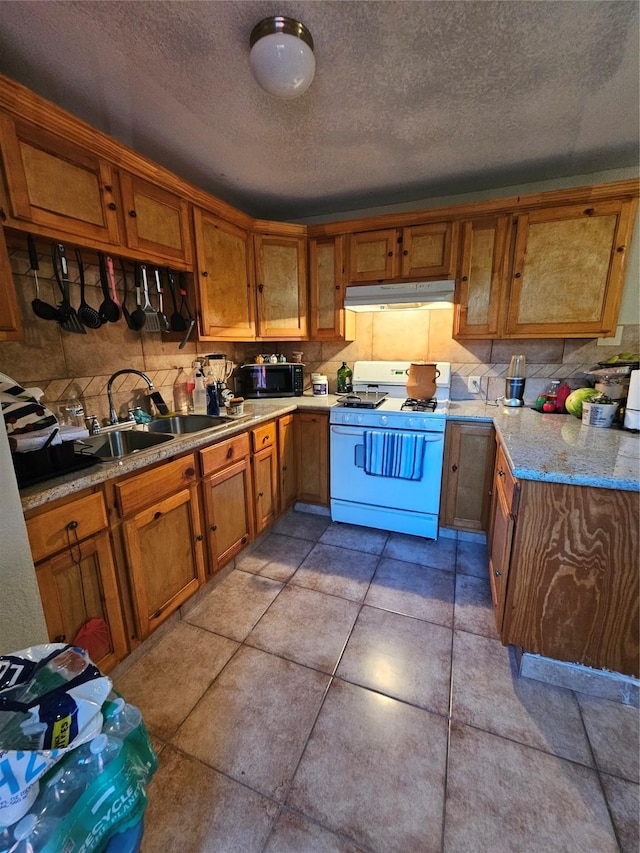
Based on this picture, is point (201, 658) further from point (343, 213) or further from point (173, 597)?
Result: point (343, 213)

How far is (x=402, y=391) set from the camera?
109 inches

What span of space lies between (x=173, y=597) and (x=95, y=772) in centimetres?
100

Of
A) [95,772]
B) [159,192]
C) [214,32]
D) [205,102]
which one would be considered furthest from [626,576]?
[159,192]

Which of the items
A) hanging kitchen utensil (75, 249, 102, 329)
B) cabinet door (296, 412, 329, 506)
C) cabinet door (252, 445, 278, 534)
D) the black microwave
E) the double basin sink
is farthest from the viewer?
the black microwave

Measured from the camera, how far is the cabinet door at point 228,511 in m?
1.86

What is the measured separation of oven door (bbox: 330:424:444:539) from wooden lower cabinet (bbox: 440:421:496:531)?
0.28 ft

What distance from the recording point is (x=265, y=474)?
7.72 feet

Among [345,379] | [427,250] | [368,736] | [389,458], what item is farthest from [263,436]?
[427,250]

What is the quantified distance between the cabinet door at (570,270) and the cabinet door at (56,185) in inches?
90.7

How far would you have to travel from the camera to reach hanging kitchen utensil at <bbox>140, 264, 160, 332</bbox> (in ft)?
6.32

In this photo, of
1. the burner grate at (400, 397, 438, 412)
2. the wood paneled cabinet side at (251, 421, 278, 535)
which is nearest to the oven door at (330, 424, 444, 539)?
the burner grate at (400, 397, 438, 412)

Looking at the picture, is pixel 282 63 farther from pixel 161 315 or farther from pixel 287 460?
pixel 287 460

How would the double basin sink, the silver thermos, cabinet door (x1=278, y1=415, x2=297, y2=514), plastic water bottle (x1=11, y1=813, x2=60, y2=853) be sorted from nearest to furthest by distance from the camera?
plastic water bottle (x1=11, y1=813, x2=60, y2=853), the double basin sink, the silver thermos, cabinet door (x1=278, y1=415, x2=297, y2=514)

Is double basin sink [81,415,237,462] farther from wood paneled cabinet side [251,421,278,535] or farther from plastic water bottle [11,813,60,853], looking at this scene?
plastic water bottle [11,813,60,853]
